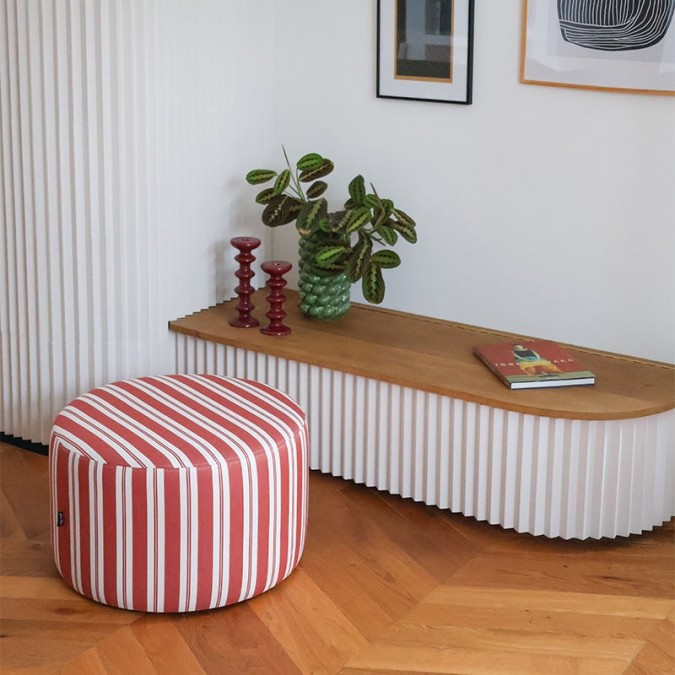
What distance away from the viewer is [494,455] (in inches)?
120

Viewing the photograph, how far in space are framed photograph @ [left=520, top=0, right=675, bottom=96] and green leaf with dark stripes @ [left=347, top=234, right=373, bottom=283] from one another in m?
0.65

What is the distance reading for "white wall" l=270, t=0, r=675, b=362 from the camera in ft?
10.4

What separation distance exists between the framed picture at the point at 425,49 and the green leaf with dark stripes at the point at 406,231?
15.7 inches

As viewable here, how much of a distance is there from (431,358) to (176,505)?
3.24 feet

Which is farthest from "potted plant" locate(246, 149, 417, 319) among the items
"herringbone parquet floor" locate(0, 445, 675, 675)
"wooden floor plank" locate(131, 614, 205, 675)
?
"wooden floor plank" locate(131, 614, 205, 675)

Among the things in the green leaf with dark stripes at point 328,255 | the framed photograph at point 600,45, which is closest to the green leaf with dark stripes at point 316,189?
the green leaf with dark stripes at point 328,255

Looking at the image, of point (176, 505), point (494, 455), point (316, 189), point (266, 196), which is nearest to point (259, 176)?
point (266, 196)

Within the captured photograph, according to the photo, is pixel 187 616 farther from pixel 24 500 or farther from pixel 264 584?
pixel 24 500

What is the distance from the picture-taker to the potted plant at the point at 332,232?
3340mm

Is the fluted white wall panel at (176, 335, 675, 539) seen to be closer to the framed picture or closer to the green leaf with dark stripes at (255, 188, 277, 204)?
the green leaf with dark stripes at (255, 188, 277, 204)

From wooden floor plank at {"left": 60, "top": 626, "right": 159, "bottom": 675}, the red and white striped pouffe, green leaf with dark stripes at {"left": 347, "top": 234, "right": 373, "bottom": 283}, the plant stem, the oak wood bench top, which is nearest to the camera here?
wooden floor plank at {"left": 60, "top": 626, "right": 159, "bottom": 675}

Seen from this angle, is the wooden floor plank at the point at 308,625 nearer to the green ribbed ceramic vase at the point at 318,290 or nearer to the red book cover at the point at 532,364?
the red book cover at the point at 532,364

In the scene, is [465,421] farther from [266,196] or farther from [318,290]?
[266,196]

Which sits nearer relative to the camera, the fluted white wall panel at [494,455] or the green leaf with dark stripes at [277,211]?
the fluted white wall panel at [494,455]
